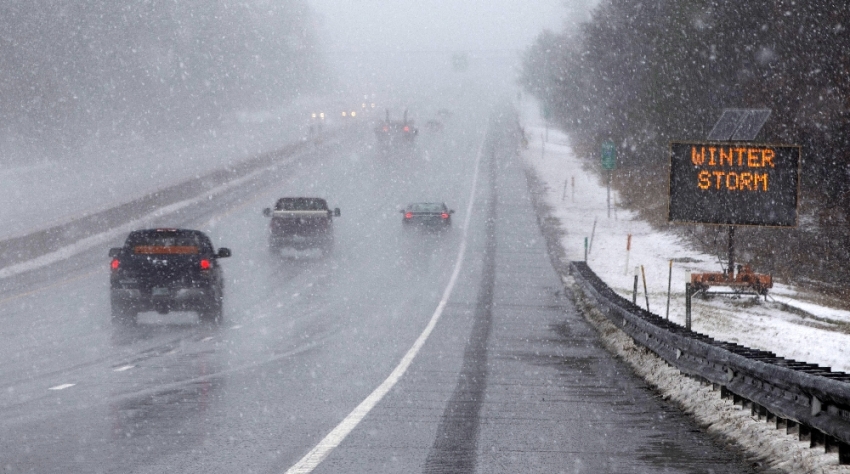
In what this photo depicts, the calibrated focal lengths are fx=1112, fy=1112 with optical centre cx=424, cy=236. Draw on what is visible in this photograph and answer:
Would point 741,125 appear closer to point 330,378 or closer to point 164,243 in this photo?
point 164,243

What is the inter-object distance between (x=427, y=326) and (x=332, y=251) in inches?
661

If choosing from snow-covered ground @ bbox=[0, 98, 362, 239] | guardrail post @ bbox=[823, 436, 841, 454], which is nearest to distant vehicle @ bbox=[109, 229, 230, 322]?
guardrail post @ bbox=[823, 436, 841, 454]

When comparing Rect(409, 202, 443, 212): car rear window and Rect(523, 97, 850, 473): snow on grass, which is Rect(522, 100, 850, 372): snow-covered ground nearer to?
Rect(523, 97, 850, 473): snow on grass

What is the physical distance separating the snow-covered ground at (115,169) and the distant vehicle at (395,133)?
7838 millimetres

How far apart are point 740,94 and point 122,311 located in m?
36.4

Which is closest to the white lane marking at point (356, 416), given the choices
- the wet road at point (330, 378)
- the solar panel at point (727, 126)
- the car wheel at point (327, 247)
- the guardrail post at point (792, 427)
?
the wet road at point (330, 378)

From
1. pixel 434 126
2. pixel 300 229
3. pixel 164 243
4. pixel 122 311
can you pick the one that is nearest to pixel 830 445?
pixel 122 311

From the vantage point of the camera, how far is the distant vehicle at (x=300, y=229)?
119 ft

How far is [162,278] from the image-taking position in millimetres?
20922

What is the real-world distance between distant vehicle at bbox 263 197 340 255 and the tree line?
13.1m

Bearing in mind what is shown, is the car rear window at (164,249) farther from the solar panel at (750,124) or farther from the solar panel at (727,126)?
the solar panel at (750,124)

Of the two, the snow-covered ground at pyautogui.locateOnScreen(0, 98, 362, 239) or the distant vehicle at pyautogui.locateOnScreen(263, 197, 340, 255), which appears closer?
the distant vehicle at pyautogui.locateOnScreen(263, 197, 340, 255)

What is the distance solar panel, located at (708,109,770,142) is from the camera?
1032 inches

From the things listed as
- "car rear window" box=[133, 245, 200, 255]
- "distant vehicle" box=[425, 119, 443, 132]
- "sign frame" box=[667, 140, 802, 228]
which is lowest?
"car rear window" box=[133, 245, 200, 255]
